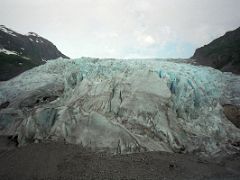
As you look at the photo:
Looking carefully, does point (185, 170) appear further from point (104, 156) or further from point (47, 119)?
point (47, 119)

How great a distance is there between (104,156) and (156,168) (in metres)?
3.05

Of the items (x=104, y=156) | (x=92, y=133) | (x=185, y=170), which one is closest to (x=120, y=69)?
(x=92, y=133)

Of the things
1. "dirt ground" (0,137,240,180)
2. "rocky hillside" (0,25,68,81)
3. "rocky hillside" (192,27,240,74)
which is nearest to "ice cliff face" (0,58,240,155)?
"dirt ground" (0,137,240,180)

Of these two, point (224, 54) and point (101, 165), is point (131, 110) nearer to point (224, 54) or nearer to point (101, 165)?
point (101, 165)

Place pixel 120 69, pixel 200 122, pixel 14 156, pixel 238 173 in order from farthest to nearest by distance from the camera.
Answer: pixel 120 69
pixel 200 122
pixel 14 156
pixel 238 173

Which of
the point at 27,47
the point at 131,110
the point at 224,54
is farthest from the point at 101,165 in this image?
the point at 27,47

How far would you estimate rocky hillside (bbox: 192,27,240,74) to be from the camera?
4008 cm

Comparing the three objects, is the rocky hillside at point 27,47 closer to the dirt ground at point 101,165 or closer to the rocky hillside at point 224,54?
the rocky hillside at point 224,54

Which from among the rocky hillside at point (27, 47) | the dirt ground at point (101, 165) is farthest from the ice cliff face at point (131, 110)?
the rocky hillside at point (27, 47)

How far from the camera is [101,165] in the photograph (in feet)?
56.6

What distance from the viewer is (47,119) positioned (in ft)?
70.0

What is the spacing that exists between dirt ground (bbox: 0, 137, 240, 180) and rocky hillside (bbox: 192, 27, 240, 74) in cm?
2175

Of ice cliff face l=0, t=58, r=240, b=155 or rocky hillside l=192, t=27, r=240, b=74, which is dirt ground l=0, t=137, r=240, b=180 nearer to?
ice cliff face l=0, t=58, r=240, b=155

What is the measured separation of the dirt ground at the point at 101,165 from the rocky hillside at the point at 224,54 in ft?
71.4
